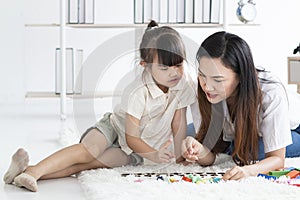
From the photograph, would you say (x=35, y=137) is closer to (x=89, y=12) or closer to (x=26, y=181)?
(x=89, y=12)

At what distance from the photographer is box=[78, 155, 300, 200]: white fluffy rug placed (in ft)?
5.55

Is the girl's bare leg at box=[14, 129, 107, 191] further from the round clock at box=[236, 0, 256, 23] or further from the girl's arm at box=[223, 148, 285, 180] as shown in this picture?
the round clock at box=[236, 0, 256, 23]

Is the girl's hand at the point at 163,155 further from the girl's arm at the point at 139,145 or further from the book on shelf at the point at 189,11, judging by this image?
the book on shelf at the point at 189,11

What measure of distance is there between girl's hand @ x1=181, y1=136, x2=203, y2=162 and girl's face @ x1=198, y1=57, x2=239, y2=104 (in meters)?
0.13

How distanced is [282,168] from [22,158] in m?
0.76

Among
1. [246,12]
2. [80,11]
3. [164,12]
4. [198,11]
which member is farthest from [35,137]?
[246,12]

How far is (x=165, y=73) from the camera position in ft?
6.62

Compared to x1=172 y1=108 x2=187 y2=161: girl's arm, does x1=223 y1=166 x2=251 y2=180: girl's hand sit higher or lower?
lower

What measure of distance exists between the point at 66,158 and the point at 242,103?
54 cm

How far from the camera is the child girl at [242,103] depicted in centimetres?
193

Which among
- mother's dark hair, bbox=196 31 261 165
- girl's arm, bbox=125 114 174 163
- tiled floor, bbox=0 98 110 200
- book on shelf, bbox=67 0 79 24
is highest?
book on shelf, bbox=67 0 79 24

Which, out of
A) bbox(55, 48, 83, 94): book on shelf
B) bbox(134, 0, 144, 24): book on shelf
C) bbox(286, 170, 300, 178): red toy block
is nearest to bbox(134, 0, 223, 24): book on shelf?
bbox(134, 0, 144, 24): book on shelf

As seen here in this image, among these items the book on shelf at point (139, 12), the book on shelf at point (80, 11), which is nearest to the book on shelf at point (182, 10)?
the book on shelf at point (139, 12)

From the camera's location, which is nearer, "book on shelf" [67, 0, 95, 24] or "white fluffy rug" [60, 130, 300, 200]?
"white fluffy rug" [60, 130, 300, 200]
